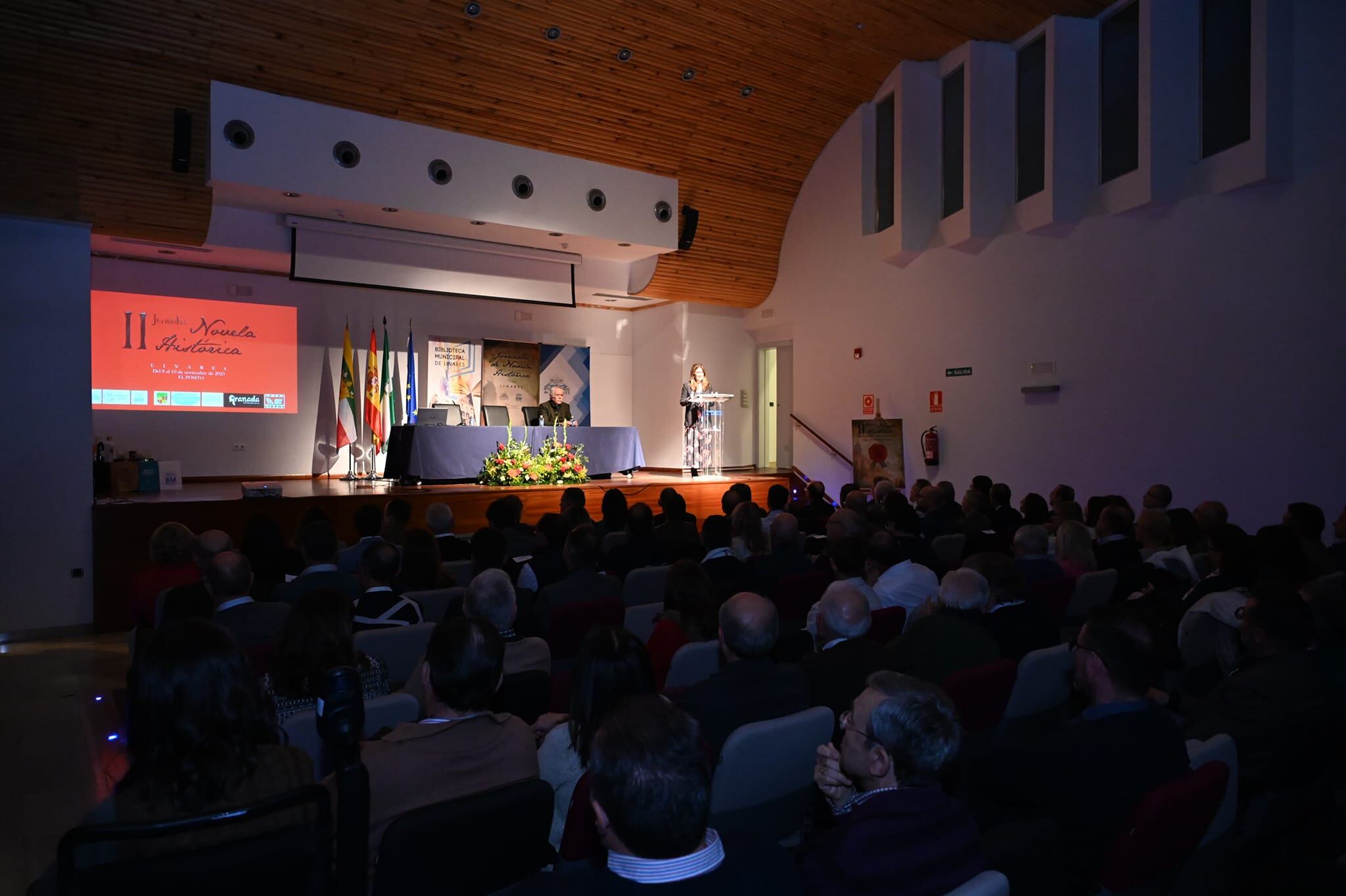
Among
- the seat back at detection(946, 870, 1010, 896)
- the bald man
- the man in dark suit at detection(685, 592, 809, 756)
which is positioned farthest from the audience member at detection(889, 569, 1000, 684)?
the seat back at detection(946, 870, 1010, 896)

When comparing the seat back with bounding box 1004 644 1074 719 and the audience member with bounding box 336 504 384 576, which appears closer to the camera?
the seat back with bounding box 1004 644 1074 719

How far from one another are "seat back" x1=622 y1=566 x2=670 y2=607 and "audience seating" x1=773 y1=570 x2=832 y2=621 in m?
0.65

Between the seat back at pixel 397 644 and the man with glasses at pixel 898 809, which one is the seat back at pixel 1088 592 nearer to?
the man with glasses at pixel 898 809

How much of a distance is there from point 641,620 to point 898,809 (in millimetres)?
2406

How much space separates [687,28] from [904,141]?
3.27m

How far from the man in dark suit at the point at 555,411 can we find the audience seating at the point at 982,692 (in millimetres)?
8919

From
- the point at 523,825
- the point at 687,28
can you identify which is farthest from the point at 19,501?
the point at 687,28

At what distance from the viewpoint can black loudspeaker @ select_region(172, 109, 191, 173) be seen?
748 cm

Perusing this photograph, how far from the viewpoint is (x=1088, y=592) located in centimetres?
425

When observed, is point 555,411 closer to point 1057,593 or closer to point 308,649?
point 1057,593

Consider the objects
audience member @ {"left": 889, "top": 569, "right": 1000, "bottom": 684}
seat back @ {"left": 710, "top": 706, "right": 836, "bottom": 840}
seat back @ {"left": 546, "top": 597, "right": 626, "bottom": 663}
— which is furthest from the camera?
seat back @ {"left": 546, "top": 597, "right": 626, "bottom": 663}

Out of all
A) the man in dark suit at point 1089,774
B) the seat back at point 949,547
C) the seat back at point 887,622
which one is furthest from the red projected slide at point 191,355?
the man in dark suit at point 1089,774

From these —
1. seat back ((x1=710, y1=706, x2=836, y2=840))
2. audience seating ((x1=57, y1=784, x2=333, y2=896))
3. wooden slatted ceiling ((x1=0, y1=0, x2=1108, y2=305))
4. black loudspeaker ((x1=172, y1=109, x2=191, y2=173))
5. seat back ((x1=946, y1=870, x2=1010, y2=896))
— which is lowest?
seat back ((x1=710, y1=706, x2=836, y2=840))

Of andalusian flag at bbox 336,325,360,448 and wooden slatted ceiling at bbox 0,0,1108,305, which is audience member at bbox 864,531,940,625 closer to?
wooden slatted ceiling at bbox 0,0,1108,305
